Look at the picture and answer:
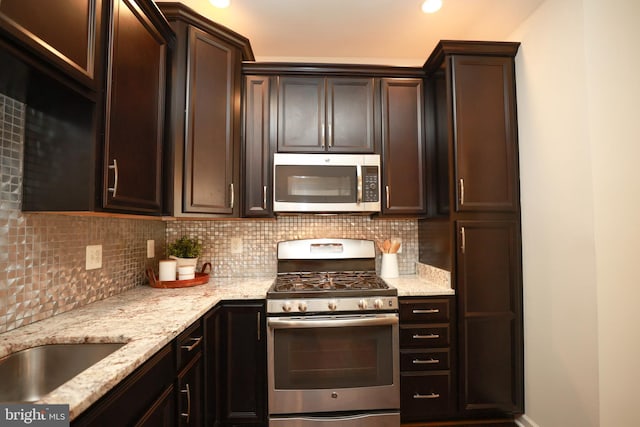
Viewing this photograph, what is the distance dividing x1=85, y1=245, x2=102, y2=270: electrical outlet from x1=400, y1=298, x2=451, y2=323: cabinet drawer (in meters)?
1.82

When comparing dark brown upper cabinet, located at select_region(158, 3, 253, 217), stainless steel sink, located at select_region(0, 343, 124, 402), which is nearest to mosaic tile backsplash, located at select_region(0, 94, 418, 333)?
stainless steel sink, located at select_region(0, 343, 124, 402)

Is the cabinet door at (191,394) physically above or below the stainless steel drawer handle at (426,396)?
above

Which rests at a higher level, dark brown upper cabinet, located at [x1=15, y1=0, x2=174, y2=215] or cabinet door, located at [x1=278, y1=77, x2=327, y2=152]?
cabinet door, located at [x1=278, y1=77, x2=327, y2=152]

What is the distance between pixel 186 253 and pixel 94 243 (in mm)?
653

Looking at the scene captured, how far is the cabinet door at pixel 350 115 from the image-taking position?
84.3 inches

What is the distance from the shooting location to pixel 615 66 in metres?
1.44

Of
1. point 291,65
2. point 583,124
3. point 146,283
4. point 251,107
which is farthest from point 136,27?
point 583,124

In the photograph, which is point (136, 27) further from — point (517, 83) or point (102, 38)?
point (517, 83)

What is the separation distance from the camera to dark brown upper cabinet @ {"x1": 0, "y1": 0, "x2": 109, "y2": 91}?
84 cm

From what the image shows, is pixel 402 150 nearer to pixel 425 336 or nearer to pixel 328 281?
pixel 328 281

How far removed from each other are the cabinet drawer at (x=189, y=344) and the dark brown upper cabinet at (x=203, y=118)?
0.70 m

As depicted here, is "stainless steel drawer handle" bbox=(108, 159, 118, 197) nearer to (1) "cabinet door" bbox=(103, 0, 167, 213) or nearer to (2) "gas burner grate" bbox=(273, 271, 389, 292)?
(1) "cabinet door" bbox=(103, 0, 167, 213)

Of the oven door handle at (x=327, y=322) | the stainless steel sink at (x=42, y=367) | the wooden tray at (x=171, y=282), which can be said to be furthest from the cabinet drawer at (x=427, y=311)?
the stainless steel sink at (x=42, y=367)

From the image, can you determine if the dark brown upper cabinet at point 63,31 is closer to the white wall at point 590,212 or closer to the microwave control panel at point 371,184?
the microwave control panel at point 371,184
